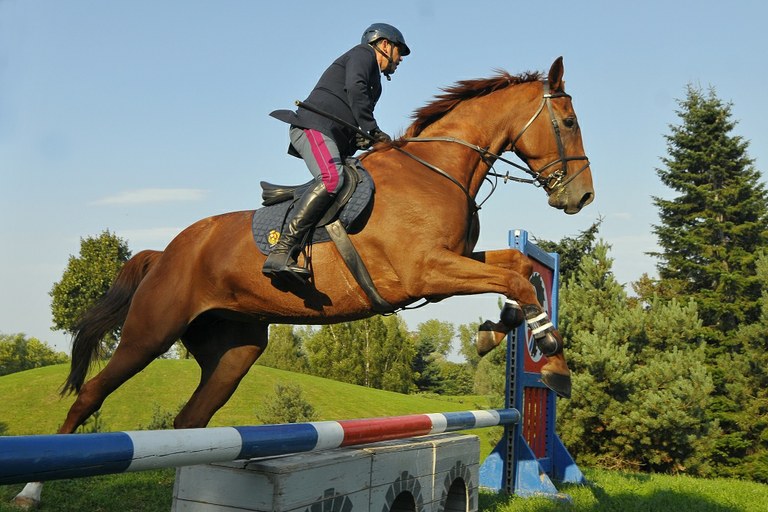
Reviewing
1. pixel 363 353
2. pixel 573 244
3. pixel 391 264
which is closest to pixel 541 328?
pixel 391 264

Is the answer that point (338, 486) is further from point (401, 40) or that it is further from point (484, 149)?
point (401, 40)

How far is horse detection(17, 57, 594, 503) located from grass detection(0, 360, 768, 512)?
2.81 feet

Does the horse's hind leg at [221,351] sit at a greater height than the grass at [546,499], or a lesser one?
greater

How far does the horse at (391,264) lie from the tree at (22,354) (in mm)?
64195

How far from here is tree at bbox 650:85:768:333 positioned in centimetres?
2523

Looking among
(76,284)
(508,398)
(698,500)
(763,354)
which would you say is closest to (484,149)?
(508,398)

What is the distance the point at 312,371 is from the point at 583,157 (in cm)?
4186

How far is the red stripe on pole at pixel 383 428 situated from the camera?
3.07 meters

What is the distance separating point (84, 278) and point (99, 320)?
113 ft

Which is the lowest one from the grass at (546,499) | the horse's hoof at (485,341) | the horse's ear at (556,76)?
the grass at (546,499)

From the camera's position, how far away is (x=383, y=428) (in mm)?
3404

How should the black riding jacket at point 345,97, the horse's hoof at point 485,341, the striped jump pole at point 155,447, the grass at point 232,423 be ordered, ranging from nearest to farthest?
the striped jump pole at point 155,447 < the black riding jacket at point 345,97 < the horse's hoof at point 485,341 < the grass at point 232,423

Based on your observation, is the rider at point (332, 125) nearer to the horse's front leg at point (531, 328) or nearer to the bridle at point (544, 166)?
the bridle at point (544, 166)

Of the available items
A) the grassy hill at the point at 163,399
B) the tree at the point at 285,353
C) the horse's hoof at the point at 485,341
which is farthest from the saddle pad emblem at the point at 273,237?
the tree at the point at 285,353
